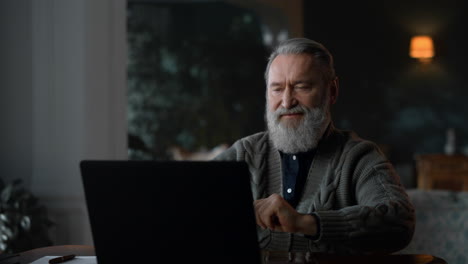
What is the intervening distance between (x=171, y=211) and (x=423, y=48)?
22.2 ft

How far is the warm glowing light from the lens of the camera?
24.1ft

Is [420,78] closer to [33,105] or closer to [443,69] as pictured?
[443,69]

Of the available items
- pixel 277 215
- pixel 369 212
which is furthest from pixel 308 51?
pixel 277 215

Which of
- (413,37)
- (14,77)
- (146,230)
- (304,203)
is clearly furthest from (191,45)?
(146,230)

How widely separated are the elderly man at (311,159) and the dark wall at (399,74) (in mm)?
5538

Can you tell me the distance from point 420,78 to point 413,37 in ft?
1.65

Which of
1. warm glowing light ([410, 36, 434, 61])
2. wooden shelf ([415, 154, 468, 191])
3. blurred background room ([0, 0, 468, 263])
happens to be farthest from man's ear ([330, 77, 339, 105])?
warm glowing light ([410, 36, 434, 61])

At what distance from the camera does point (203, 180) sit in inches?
42.6

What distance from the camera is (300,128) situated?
74.6 inches

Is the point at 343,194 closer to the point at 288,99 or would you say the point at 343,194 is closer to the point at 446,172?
the point at 288,99

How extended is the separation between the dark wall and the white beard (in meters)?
5.58

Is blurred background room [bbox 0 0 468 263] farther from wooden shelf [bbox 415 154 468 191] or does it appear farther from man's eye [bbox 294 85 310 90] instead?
man's eye [bbox 294 85 310 90]

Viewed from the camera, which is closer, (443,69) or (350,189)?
(350,189)

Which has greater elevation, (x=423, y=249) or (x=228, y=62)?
(x=228, y=62)
